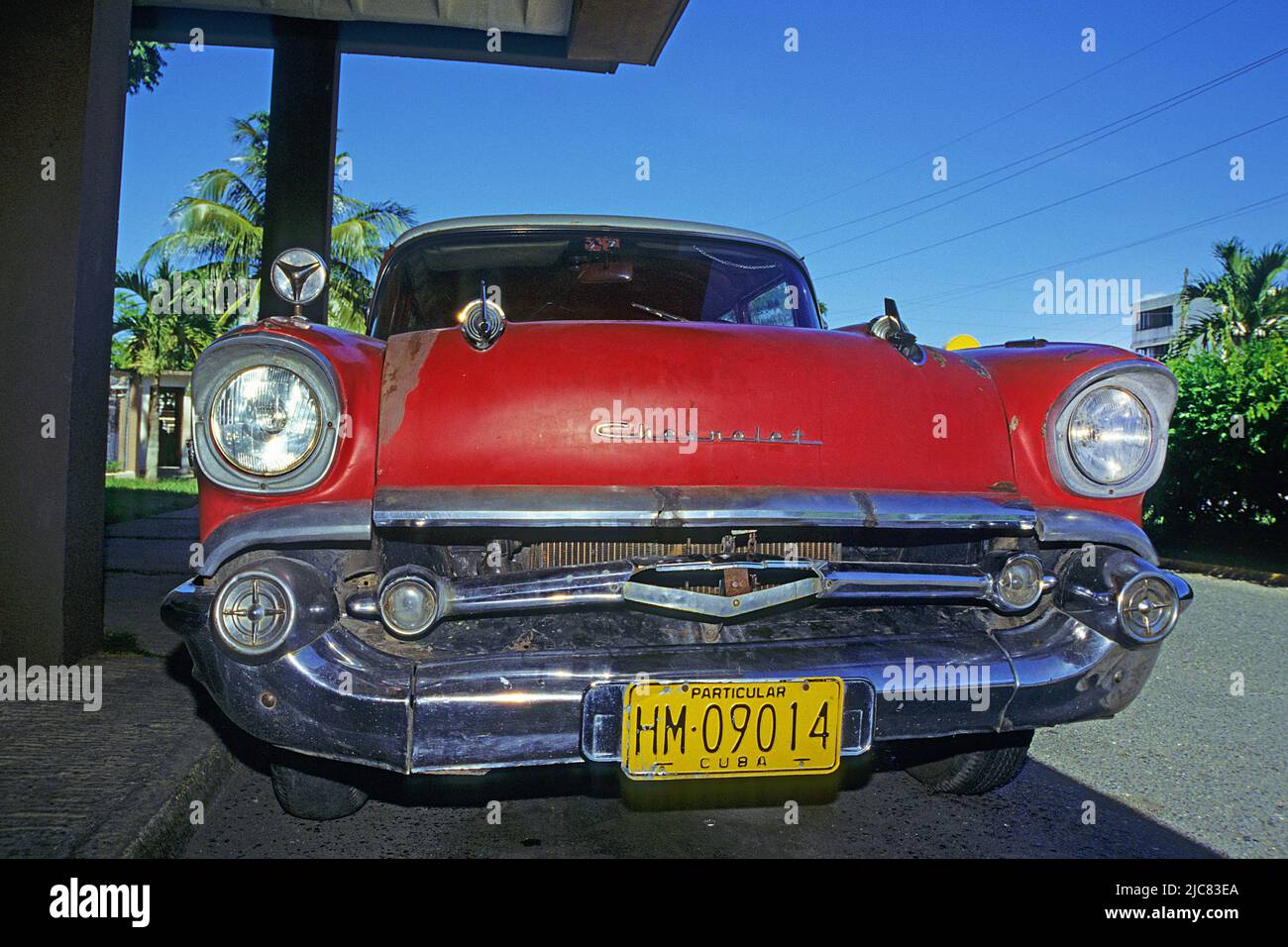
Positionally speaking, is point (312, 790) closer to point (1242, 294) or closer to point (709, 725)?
point (709, 725)

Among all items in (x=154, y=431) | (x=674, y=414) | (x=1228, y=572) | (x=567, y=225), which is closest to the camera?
(x=674, y=414)

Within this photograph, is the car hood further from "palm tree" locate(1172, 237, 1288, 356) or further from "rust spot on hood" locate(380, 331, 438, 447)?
"palm tree" locate(1172, 237, 1288, 356)

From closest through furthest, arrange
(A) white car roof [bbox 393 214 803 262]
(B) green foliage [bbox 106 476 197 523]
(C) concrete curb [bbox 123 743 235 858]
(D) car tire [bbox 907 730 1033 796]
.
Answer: (C) concrete curb [bbox 123 743 235 858] < (D) car tire [bbox 907 730 1033 796] < (A) white car roof [bbox 393 214 803 262] < (B) green foliage [bbox 106 476 197 523]

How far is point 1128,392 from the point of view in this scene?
2486mm

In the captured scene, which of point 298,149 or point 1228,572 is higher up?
point 298,149

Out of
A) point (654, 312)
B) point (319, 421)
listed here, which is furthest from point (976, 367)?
→ point (319, 421)

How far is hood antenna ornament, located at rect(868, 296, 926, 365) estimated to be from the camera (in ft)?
8.53

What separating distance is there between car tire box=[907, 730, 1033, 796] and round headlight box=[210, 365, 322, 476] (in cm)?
Result: 185

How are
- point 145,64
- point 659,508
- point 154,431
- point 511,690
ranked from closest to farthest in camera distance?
point 511,690 < point 659,508 < point 145,64 < point 154,431

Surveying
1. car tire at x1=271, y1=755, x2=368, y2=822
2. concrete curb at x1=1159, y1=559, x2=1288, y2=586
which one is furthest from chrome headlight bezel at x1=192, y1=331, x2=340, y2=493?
concrete curb at x1=1159, y1=559, x2=1288, y2=586

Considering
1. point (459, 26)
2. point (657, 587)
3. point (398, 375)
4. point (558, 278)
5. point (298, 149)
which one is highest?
point (459, 26)

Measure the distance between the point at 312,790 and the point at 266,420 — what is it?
1022 mm
